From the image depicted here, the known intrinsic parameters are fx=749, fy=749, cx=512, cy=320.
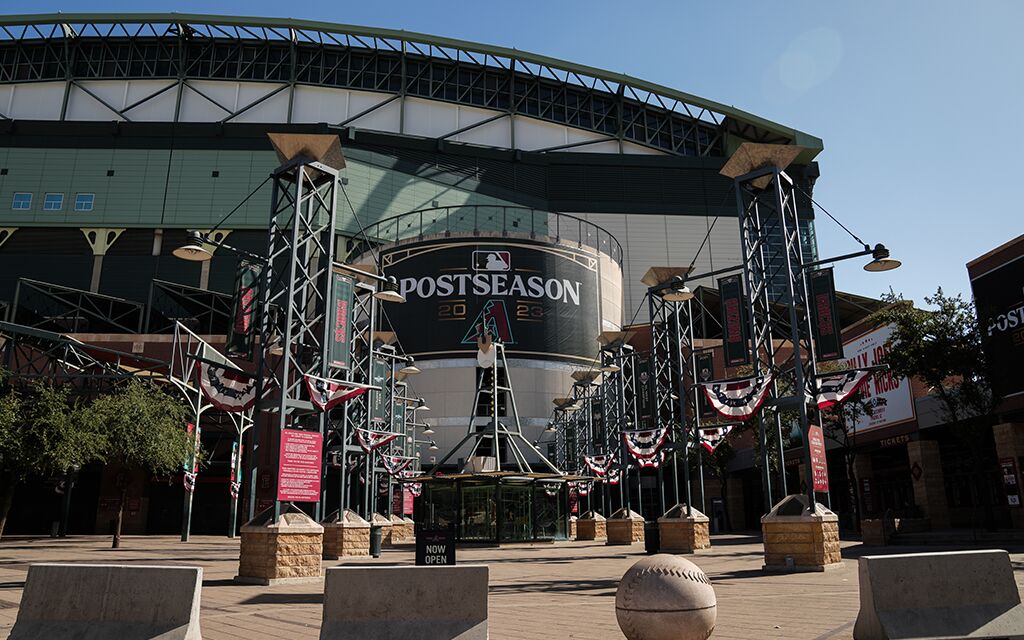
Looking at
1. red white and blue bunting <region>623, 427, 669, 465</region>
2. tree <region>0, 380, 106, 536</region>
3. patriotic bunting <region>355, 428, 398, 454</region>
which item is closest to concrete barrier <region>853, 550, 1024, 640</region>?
red white and blue bunting <region>623, 427, 669, 465</region>

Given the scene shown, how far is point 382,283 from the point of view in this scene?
78.1ft

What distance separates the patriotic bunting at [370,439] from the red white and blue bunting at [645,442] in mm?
9240

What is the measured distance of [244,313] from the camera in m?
19.9

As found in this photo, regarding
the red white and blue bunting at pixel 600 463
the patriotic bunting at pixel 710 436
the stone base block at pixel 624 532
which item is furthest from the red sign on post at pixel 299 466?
the red white and blue bunting at pixel 600 463

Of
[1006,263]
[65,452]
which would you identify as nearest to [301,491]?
[65,452]

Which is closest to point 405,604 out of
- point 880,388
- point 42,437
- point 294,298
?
point 294,298

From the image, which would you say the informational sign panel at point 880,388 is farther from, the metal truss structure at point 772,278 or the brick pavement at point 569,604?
the brick pavement at point 569,604

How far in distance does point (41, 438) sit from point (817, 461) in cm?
3024

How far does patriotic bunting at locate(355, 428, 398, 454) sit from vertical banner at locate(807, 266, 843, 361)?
15910 millimetres

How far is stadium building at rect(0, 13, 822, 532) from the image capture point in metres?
62.9

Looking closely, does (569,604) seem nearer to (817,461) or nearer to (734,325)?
(817,461)

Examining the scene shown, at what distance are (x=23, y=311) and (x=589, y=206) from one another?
52948 millimetres

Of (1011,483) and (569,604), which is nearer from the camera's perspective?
(569,604)

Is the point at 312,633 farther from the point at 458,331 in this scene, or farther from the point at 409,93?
the point at 409,93
